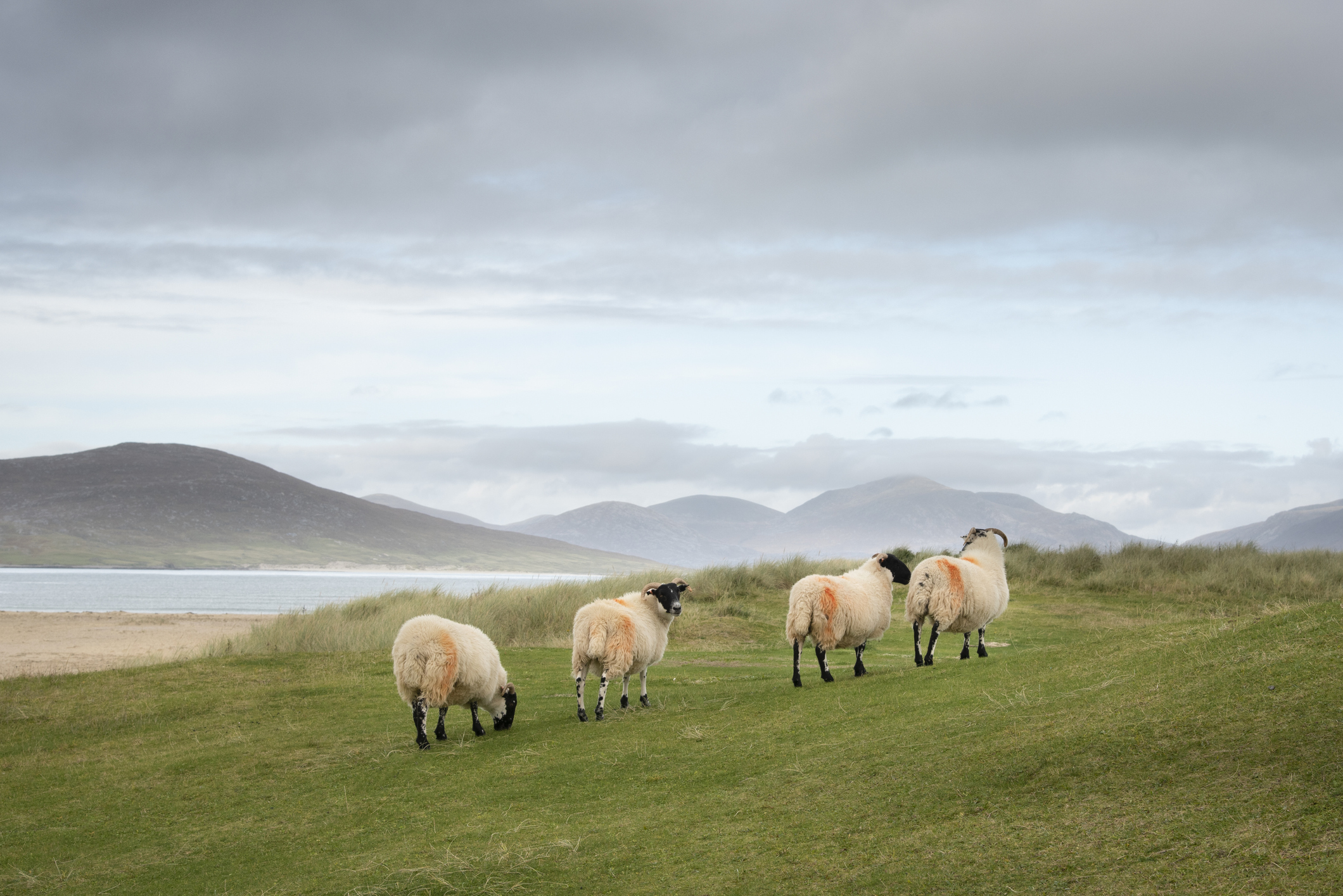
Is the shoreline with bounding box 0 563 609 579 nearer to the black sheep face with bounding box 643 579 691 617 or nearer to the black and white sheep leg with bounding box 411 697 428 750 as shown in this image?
the black sheep face with bounding box 643 579 691 617

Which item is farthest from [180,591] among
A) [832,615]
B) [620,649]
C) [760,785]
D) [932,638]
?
[760,785]

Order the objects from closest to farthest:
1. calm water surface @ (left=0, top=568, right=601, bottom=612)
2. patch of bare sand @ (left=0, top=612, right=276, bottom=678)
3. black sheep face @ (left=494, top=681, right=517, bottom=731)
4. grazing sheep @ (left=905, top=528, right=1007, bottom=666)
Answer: black sheep face @ (left=494, top=681, right=517, bottom=731) → grazing sheep @ (left=905, top=528, right=1007, bottom=666) → patch of bare sand @ (left=0, top=612, right=276, bottom=678) → calm water surface @ (left=0, top=568, right=601, bottom=612)

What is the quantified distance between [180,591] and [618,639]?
7402 cm

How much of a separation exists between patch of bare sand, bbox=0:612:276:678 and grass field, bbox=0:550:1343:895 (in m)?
10.6

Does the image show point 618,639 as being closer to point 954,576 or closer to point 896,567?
point 896,567

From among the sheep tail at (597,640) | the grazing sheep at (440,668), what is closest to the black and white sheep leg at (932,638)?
the sheep tail at (597,640)

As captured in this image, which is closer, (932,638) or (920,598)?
(932,638)

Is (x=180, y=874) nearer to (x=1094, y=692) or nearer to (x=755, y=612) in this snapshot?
(x=1094, y=692)

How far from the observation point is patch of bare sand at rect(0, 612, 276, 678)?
23625mm

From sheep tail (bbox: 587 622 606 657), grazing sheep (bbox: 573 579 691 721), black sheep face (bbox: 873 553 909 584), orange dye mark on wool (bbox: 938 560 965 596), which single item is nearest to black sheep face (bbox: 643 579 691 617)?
grazing sheep (bbox: 573 579 691 721)

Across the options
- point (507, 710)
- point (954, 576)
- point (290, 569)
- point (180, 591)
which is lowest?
point (290, 569)

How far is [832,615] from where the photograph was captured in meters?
12.0

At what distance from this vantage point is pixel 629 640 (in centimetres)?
1156

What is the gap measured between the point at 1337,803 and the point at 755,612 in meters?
22.5
